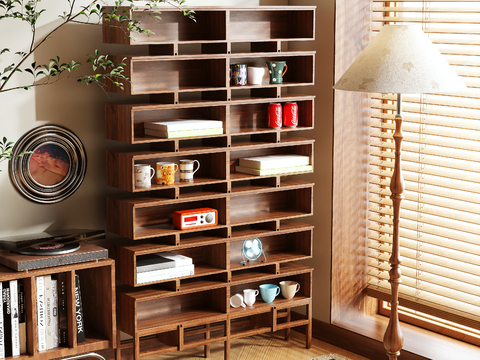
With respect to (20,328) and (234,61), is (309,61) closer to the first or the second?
(234,61)

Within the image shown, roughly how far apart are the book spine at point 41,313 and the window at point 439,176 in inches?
72.2

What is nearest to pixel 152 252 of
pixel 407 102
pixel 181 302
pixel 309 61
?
pixel 181 302

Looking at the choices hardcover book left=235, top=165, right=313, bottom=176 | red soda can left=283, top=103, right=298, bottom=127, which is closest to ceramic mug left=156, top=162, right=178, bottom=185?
hardcover book left=235, top=165, right=313, bottom=176

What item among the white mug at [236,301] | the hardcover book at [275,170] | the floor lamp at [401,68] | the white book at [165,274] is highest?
the floor lamp at [401,68]

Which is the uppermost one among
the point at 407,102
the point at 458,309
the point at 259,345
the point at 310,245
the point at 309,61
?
the point at 309,61

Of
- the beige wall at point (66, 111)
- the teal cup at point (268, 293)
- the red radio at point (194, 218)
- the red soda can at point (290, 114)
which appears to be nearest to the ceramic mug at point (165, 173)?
the red radio at point (194, 218)

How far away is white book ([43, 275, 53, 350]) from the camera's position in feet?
8.77

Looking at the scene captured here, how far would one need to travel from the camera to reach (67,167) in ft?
9.89

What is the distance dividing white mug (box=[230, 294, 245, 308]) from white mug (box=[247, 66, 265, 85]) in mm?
1094

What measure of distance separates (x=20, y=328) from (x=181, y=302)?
2.84ft

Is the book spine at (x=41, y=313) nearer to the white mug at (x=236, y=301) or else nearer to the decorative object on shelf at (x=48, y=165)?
the decorative object on shelf at (x=48, y=165)

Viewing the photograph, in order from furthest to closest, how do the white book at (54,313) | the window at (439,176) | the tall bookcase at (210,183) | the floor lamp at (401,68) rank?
the window at (439,176)
the tall bookcase at (210,183)
the white book at (54,313)
the floor lamp at (401,68)

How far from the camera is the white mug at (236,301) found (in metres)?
3.29

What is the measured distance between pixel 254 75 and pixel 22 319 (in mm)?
1580
